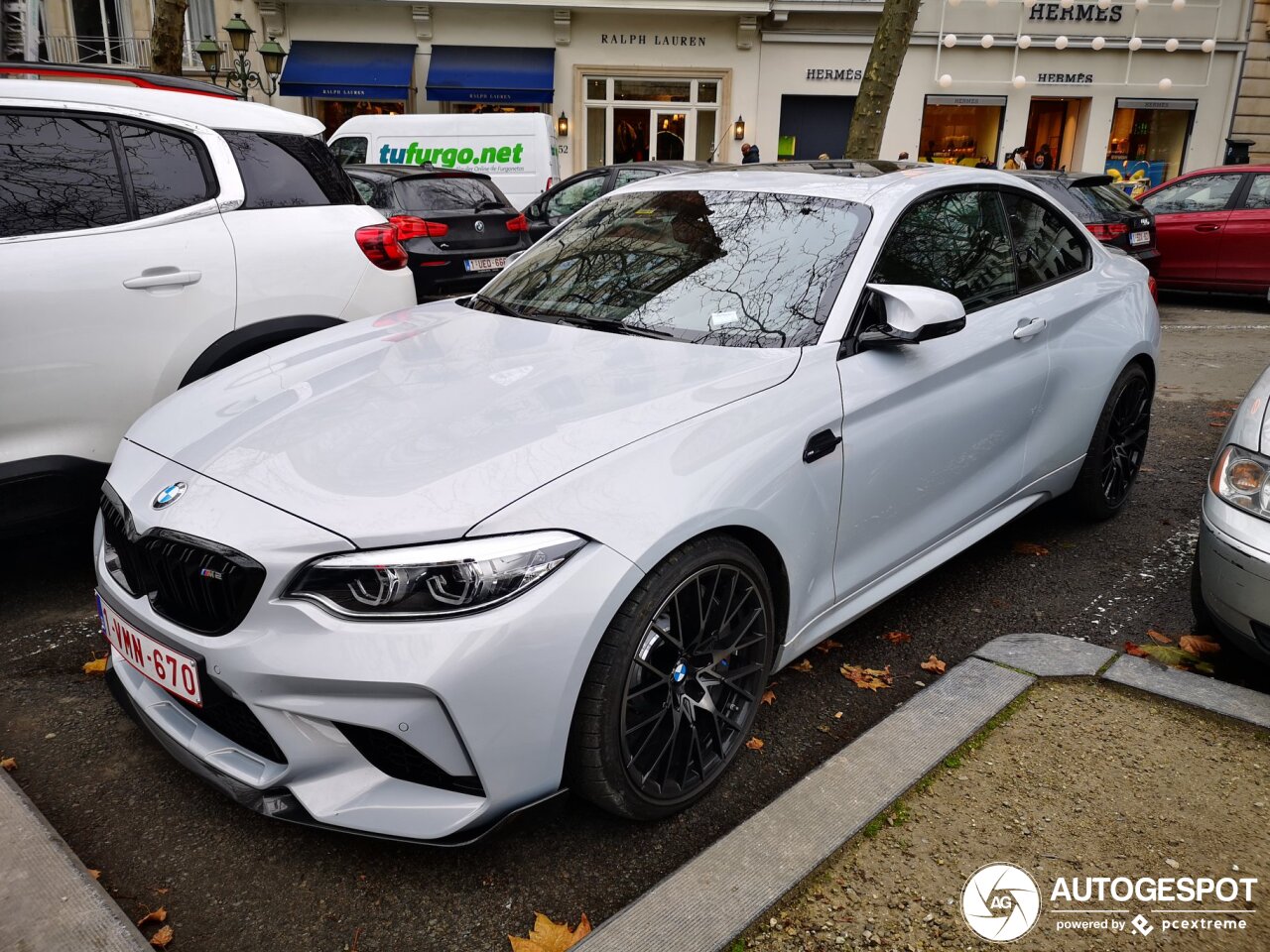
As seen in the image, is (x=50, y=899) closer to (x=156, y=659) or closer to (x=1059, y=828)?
(x=156, y=659)

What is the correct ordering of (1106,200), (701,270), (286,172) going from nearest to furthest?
(701,270) < (286,172) < (1106,200)

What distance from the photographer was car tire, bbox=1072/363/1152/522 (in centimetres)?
440

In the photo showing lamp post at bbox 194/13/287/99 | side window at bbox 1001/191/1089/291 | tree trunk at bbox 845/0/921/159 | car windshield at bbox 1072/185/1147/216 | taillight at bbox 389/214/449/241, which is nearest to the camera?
side window at bbox 1001/191/1089/291

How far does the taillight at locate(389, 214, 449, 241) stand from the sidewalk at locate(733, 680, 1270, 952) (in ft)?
20.2

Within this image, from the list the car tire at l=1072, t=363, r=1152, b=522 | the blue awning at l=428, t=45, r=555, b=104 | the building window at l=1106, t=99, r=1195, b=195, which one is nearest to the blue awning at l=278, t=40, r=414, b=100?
the blue awning at l=428, t=45, r=555, b=104

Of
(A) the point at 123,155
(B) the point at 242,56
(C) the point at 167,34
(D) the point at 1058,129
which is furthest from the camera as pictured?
(D) the point at 1058,129

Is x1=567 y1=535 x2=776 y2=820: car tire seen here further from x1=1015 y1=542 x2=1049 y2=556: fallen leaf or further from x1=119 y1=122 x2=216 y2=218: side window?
x1=119 y1=122 x2=216 y2=218: side window

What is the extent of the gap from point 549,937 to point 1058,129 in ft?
82.1

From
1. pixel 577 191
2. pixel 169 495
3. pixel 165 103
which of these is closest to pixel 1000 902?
pixel 169 495

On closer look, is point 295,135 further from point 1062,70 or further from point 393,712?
point 1062,70

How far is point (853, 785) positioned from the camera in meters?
2.62

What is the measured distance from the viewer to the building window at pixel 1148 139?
896 inches

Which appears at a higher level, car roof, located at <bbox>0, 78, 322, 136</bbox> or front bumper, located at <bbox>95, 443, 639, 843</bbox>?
car roof, located at <bbox>0, 78, 322, 136</bbox>
